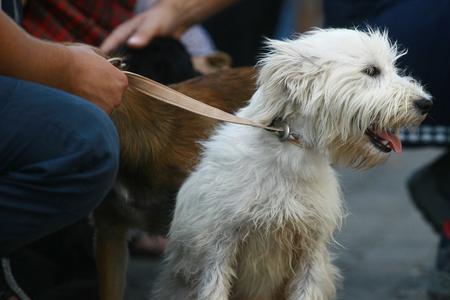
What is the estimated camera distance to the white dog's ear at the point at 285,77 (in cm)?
298

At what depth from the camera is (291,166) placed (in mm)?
3066

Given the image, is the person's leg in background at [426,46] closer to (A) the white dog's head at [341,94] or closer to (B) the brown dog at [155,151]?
(B) the brown dog at [155,151]

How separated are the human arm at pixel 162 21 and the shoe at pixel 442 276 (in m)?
1.36

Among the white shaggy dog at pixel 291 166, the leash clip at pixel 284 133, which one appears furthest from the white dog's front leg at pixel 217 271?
the leash clip at pixel 284 133

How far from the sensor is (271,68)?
301 centimetres

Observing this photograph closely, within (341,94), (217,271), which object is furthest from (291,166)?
(217,271)

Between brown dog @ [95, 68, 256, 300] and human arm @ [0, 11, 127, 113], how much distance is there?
1.42 feet

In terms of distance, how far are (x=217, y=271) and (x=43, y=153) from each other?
0.68 meters

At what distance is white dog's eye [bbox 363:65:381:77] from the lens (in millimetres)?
2992

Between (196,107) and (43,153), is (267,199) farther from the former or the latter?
(43,153)

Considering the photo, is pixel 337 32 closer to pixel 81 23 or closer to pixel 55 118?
pixel 55 118

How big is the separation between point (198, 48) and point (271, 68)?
1.55 metres

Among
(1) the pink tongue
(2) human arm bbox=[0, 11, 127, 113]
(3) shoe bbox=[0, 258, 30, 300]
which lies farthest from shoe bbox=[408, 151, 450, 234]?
(2) human arm bbox=[0, 11, 127, 113]

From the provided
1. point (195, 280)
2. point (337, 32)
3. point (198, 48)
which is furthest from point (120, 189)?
point (198, 48)
